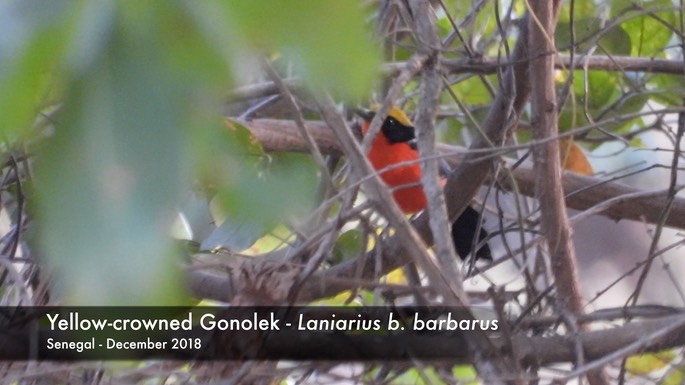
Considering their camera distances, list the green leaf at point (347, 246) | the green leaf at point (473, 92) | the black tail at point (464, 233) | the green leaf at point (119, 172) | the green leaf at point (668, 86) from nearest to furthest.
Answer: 1. the green leaf at point (119, 172)
2. the green leaf at point (347, 246)
3. the green leaf at point (668, 86)
4. the green leaf at point (473, 92)
5. the black tail at point (464, 233)

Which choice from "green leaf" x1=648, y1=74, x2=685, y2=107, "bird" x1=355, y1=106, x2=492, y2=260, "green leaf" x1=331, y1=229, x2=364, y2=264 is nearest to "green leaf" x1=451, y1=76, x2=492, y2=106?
"bird" x1=355, y1=106, x2=492, y2=260

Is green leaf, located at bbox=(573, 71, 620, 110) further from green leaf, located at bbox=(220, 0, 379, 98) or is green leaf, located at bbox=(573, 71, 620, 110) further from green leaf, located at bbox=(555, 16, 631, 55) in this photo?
green leaf, located at bbox=(220, 0, 379, 98)

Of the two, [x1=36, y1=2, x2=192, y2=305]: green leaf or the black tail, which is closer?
[x1=36, y1=2, x2=192, y2=305]: green leaf

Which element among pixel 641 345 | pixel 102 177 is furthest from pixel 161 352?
pixel 102 177

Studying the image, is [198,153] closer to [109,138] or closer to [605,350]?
[109,138]

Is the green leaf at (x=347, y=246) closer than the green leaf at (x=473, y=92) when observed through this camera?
Yes

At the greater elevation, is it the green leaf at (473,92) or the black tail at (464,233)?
the green leaf at (473,92)

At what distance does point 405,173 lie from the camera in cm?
324

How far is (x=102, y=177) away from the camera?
14.7 inches

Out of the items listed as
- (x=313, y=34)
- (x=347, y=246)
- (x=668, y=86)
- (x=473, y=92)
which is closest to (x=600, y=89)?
(x=668, y=86)

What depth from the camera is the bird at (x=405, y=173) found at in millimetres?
2998

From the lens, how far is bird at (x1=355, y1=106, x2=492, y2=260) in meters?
3.00

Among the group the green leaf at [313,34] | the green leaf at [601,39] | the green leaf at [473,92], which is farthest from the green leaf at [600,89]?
the green leaf at [313,34]

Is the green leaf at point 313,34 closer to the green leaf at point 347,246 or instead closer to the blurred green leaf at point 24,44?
the blurred green leaf at point 24,44
